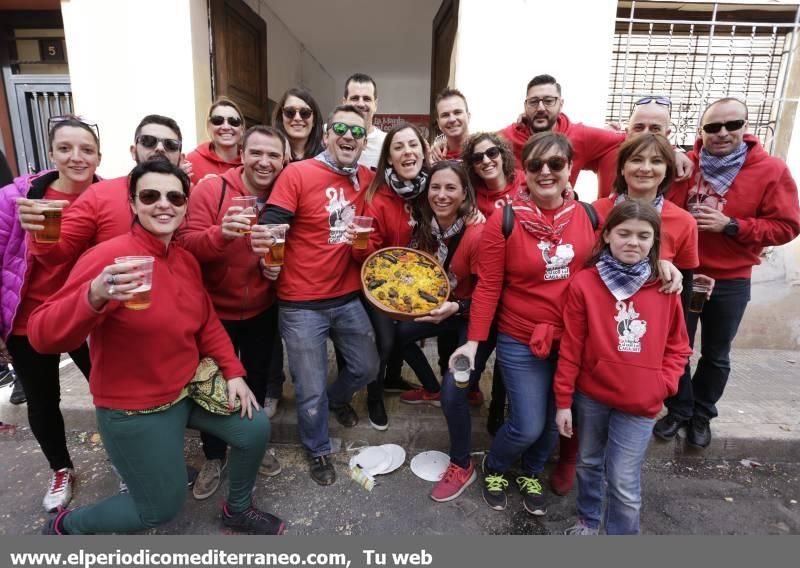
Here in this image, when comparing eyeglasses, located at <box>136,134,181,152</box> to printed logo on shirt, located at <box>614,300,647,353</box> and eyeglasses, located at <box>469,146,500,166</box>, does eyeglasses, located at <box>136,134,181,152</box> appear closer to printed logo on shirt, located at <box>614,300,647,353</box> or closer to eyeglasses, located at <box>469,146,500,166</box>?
eyeglasses, located at <box>469,146,500,166</box>

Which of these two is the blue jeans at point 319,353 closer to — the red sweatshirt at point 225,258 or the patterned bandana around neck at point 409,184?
the red sweatshirt at point 225,258

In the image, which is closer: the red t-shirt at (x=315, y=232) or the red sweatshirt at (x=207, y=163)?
the red t-shirt at (x=315, y=232)

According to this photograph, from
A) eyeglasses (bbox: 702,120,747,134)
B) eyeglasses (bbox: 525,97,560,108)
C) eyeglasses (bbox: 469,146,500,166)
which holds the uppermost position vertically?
eyeglasses (bbox: 525,97,560,108)

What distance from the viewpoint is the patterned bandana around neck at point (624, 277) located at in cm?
213

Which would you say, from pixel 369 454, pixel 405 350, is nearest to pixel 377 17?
pixel 405 350

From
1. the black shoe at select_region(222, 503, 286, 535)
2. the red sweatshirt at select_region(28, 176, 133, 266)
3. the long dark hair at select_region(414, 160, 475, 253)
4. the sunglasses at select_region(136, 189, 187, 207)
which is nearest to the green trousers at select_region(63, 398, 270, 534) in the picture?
the black shoe at select_region(222, 503, 286, 535)

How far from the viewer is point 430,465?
314 centimetres

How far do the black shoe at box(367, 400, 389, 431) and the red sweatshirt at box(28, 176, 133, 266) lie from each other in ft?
6.61

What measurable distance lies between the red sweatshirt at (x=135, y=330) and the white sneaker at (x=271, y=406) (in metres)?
1.32

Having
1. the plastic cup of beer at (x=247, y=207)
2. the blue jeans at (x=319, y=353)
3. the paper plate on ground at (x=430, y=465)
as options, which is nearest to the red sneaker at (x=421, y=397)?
the paper plate on ground at (x=430, y=465)

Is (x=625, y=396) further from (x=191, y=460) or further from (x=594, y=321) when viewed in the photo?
(x=191, y=460)

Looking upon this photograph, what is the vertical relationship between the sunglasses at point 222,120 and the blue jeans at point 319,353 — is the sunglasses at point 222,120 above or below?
above

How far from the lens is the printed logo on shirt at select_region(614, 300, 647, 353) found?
2.16m

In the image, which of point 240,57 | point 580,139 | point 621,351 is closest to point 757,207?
point 580,139
